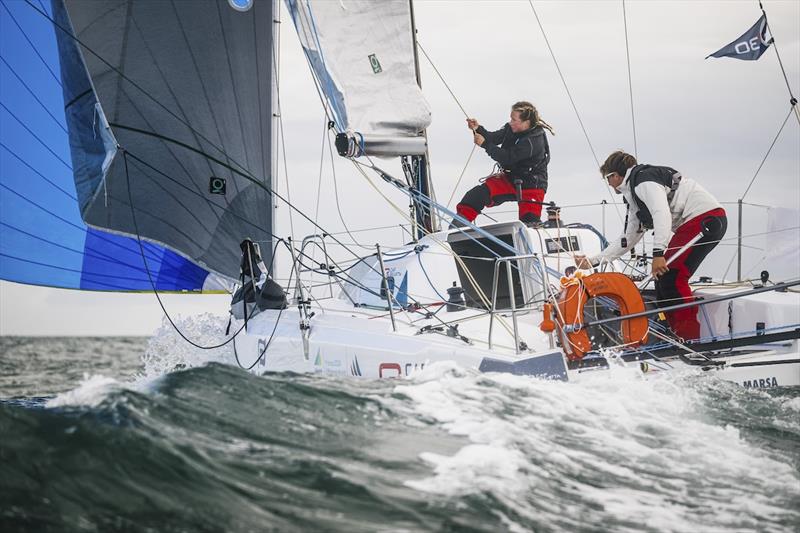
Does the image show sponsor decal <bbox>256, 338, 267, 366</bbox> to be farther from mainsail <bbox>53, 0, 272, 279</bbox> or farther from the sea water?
mainsail <bbox>53, 0, 272, 279</bbox>

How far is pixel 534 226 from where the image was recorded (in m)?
6.34

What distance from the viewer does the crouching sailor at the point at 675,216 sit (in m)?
5.08

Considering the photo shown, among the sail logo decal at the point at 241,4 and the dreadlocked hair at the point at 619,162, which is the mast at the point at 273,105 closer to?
the sail logo decal at the point at 241,4

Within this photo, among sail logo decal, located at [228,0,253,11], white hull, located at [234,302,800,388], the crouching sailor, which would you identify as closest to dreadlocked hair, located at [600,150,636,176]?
the crouching sailor

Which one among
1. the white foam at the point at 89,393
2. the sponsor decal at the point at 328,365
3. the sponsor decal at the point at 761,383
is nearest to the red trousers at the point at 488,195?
the sponsor decal at the point at 328,365

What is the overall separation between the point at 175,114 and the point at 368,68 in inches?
67.1

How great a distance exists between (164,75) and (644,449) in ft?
17.7

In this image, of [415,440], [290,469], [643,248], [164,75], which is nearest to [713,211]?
[643,248]

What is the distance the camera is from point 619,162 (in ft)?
17.5

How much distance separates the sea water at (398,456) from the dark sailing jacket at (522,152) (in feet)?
9.69

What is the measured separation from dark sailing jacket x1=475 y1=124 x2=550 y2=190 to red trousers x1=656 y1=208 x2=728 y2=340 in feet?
5.72

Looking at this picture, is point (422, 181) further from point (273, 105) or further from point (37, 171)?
point (37, 171)

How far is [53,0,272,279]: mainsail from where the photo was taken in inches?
273

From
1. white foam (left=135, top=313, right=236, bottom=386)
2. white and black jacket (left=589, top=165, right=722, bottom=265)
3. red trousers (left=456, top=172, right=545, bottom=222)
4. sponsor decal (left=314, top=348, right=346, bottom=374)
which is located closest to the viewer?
sponsor decal (left=314, top=348, right=346, bottom=374)
